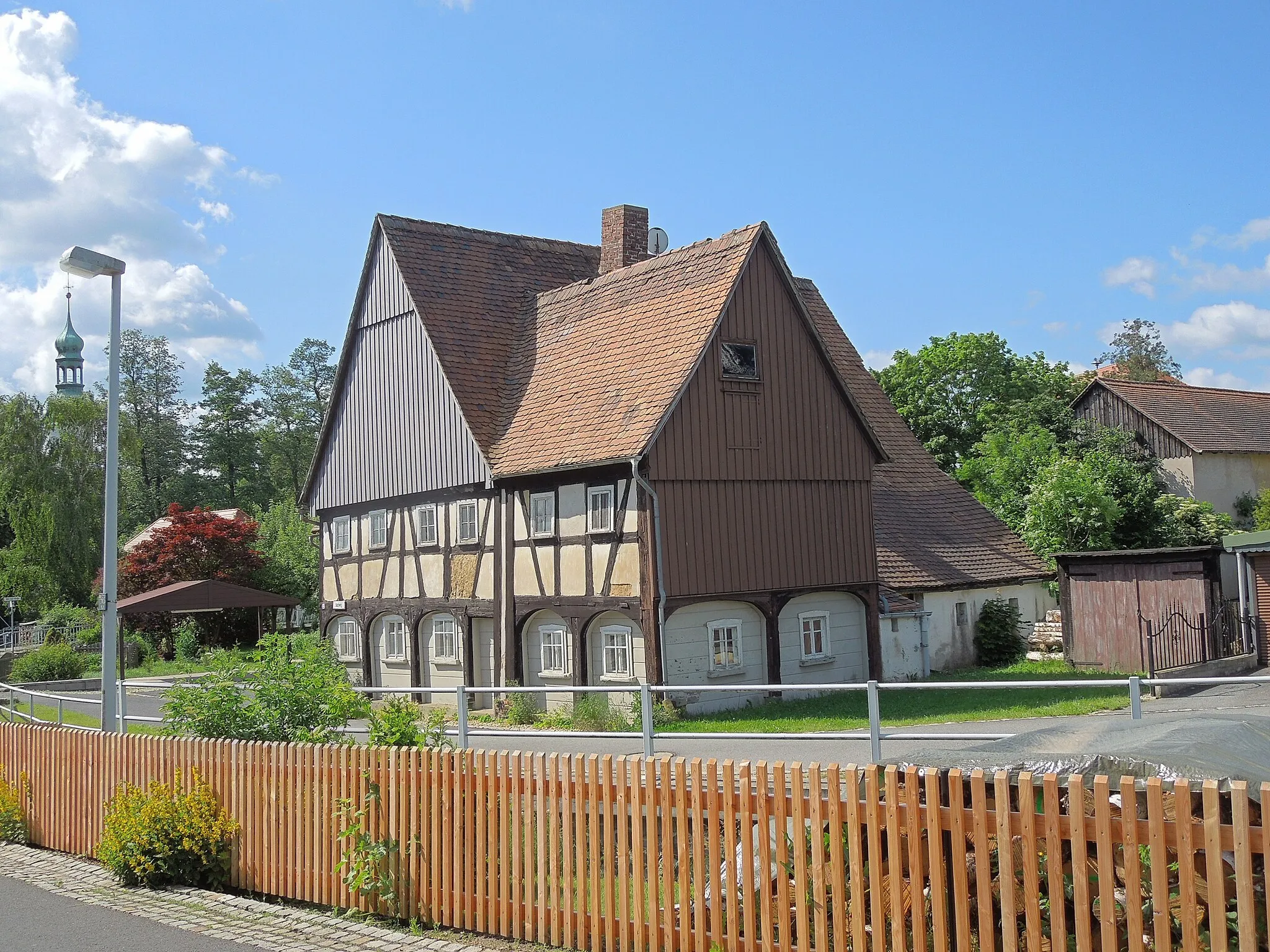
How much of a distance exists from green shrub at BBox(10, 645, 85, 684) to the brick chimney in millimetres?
19842

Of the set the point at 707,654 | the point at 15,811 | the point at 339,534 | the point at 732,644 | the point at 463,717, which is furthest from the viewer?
the point at 339,534

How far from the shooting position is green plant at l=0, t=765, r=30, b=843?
13266mm

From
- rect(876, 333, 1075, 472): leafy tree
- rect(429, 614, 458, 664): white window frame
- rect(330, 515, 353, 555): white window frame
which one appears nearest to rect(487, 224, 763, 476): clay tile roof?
rect(429, 614, 458, 664): white window frame

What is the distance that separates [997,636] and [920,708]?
8.36m

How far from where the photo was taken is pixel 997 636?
2848 centimetres

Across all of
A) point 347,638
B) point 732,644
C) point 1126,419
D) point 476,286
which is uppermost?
point 476,286

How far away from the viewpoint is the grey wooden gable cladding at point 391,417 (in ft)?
83.6

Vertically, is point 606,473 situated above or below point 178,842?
above

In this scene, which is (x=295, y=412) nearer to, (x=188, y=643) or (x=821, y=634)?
(x=188, y=643)

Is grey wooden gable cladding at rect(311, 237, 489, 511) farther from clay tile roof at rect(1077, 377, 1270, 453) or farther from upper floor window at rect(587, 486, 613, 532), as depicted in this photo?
clay tile roof at rect(1077, 377, 1270, 453)

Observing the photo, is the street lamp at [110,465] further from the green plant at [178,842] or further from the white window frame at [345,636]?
the white window frame at [345,636]

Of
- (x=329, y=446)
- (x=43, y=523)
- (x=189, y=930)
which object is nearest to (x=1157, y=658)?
(x=329, y=446)

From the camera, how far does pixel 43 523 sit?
185 ft

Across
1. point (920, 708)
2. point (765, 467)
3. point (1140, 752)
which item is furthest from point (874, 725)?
point (765, 467)
